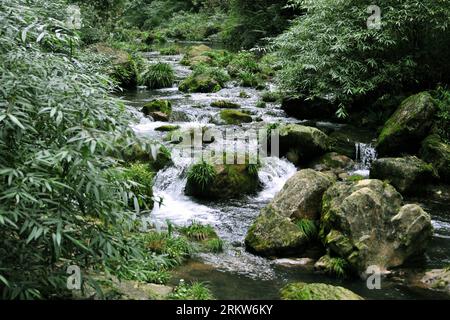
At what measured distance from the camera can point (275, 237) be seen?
25.1 feet

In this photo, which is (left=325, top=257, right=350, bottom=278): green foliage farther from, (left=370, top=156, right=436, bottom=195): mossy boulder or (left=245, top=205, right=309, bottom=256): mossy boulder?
(left=370, top=156, right=436, bottom=195): mossy boulder

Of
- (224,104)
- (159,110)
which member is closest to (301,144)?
(224,104)

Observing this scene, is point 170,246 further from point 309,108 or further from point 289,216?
point 309,108

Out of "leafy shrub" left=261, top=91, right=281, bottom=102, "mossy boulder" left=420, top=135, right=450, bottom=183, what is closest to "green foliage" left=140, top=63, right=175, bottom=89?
"leafy shrub" left=261, top=91, right=281, bottom=102

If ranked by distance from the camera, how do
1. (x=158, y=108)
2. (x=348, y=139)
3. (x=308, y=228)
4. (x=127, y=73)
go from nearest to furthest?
1. (x=308, y=228)
2. (x=348, y=139)
3. (x=158, y=108)
4. (x=127, y=73)

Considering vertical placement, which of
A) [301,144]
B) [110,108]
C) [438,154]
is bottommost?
[438,154]

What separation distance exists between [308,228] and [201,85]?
451 inches

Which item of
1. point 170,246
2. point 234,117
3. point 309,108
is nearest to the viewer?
point 170,246

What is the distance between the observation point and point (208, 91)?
60.2 feet

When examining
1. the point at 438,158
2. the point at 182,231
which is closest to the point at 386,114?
the point at 438,158

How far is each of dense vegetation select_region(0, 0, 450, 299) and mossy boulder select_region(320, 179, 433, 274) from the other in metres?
0.31

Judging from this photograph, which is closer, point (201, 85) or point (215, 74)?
point (201, 85)

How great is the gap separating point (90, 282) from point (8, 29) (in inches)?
89.2
